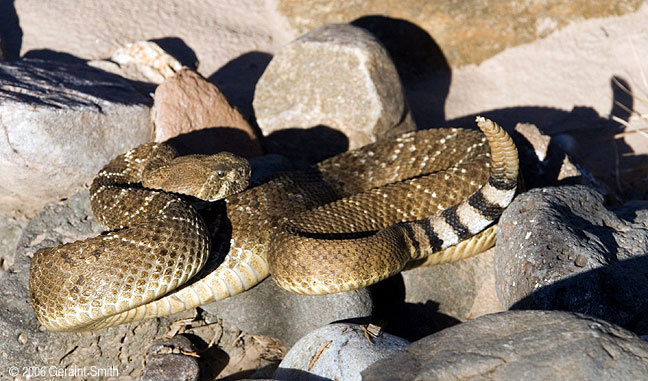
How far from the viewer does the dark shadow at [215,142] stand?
20.8ft

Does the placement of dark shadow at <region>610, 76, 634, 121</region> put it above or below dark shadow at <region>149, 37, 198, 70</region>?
below

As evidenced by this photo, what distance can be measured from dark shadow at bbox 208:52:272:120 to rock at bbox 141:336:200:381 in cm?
302

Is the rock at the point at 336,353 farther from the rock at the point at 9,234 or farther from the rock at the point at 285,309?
the rock at the point at 9,234

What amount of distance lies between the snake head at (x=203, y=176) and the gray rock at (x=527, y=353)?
239cm

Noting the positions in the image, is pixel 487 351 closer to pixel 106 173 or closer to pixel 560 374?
pixel 560 374

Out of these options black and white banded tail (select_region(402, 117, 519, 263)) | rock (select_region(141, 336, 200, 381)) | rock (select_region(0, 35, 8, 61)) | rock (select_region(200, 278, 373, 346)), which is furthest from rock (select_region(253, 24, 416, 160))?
Result: rock (select_region(0, 35, 8, 61))

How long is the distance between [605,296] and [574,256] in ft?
1.03

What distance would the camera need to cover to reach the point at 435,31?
9055mm

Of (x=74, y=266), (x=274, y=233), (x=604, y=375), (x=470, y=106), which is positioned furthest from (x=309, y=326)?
(x=470, y=106)

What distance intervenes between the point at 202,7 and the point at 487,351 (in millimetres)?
7359

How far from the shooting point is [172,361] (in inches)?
198

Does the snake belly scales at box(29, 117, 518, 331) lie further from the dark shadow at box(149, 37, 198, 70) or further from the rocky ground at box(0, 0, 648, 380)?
the dark shadow at box(149, 37, 198, 70)

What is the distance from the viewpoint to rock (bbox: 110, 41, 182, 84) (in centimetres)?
743

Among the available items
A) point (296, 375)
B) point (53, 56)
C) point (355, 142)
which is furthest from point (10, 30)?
point (296, 375)
